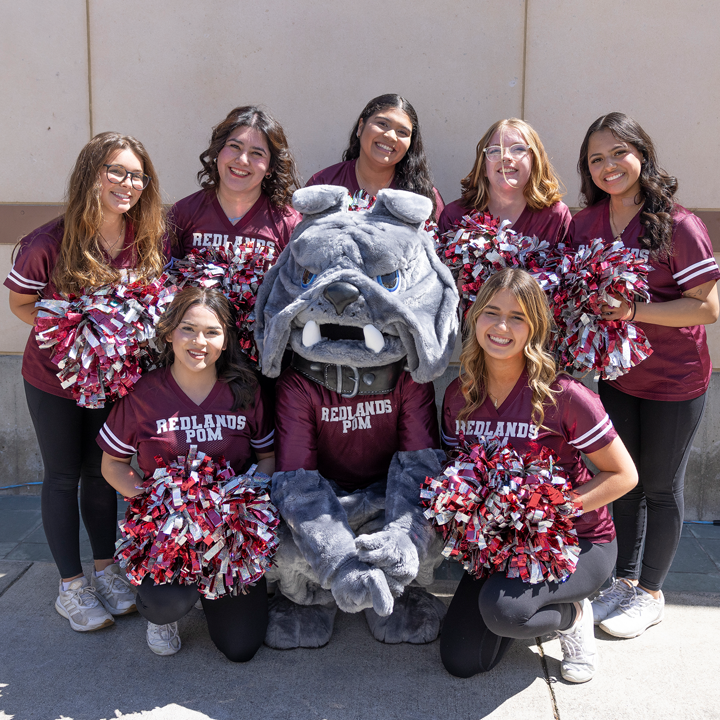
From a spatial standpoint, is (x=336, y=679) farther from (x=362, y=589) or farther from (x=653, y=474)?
(x=653, y=474)

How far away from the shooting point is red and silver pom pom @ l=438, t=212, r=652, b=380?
2789 millimetres

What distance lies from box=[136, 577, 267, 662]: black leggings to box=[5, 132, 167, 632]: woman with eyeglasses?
49cm

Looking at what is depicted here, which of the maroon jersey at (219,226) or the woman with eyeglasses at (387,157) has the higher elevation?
the woman with eyeglasses at (387,157)

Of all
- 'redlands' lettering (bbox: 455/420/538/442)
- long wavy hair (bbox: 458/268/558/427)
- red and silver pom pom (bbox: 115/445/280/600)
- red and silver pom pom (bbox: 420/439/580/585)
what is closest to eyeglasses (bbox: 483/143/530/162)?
long wavy hair (bbox: 458/268/558/427)

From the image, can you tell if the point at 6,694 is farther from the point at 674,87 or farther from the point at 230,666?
the point at 674,87

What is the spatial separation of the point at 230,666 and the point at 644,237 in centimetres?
247

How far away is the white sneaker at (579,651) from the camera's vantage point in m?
2.71

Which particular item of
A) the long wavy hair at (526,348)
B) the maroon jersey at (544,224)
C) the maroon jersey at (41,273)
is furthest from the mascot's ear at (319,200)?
the maroon jersey at (41,273)

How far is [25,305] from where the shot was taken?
3.02 metres

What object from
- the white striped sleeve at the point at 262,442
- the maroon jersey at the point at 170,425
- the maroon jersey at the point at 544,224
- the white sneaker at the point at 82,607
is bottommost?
the white sneaker at the point at 82,607

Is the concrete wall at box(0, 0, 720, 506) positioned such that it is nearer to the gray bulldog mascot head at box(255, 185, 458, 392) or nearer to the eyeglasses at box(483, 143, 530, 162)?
the eyeglasses at box(483, 143, 530, 162)

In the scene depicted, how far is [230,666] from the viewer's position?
2.80m

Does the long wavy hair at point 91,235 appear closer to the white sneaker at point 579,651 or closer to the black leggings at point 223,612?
the black leggings at point 223,612

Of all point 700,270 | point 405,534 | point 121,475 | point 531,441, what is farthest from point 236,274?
point 700,270
